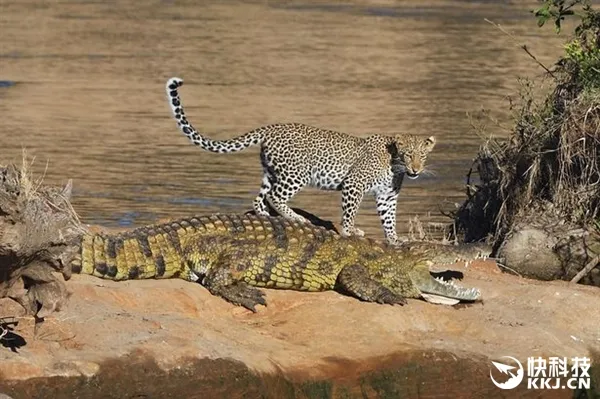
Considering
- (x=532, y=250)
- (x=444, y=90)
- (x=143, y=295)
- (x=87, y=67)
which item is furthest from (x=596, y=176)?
(x=87, y=67)

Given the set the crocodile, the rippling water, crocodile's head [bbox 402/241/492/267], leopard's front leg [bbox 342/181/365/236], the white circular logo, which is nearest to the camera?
the white circular logo

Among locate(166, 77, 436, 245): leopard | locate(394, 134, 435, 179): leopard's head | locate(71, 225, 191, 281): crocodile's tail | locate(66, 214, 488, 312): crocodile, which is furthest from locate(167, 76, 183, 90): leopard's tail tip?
locate(71, 225, 191, 281): crocodile's tail

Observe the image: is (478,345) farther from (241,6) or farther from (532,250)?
(241,6)

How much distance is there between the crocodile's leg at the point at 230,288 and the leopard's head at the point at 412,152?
10.5 ft

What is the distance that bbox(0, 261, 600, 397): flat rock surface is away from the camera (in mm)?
9109

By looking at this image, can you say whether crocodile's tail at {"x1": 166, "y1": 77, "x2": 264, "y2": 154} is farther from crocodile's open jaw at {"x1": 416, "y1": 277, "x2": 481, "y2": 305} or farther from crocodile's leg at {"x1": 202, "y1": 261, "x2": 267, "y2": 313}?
crocodile's open jaw at {"x1": 416, "y1": 277, "x2": 481, "y2": 305}

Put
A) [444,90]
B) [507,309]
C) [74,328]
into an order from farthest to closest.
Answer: [444,90], [507,309], [74,328]

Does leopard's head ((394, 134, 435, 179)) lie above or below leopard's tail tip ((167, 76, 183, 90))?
below

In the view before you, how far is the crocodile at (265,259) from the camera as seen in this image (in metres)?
10.4

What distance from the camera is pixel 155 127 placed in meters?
21.7

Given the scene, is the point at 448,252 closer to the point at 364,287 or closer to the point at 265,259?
the point at 364,287

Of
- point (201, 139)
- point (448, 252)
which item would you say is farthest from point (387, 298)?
point (201, 139)

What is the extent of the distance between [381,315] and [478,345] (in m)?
0.70

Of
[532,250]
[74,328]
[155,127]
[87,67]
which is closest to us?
[74,328]
